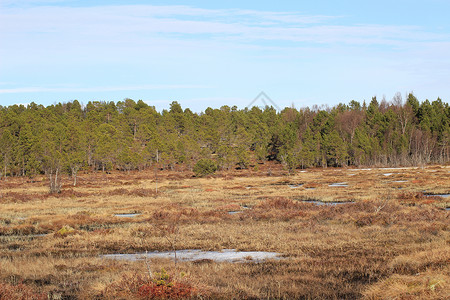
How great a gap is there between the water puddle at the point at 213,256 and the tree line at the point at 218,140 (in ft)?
207

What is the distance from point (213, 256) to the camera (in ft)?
48.4

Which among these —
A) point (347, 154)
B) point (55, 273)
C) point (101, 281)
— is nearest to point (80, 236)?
point (55, 273)

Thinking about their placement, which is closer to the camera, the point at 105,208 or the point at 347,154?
the point at 105,208

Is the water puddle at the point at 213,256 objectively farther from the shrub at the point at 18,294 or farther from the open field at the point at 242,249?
the shrub at the point at 18,294

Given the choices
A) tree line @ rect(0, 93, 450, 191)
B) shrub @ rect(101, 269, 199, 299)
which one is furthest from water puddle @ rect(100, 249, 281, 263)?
tree line @ rect(0, 93, 450, 191)

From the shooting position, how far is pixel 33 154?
252 ft

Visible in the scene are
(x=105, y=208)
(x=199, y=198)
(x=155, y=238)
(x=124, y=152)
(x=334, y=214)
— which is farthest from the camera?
(x=124, y=152)

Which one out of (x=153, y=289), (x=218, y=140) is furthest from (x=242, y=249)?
(x=218, y=140)

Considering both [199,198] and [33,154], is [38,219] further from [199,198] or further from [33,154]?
[33,154]

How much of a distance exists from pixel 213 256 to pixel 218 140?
101 m

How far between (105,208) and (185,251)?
54.7 ft

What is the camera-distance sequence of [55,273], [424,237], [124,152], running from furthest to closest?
[124,152]
[424,237]
[55,273]

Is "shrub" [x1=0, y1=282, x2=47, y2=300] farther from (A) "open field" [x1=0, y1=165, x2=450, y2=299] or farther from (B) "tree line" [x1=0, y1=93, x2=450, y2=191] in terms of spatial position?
(B) "tree line" [x1=0, y1=93, x2=450, y2=191]

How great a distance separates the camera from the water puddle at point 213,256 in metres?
14.0
